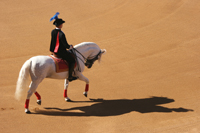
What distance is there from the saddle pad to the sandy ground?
1.35 m

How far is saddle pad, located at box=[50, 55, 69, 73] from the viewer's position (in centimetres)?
867

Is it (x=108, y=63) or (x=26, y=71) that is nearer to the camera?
(x=26, y=71)

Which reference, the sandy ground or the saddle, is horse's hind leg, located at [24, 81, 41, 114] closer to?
the sandy ground

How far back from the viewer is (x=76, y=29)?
15.6 meters

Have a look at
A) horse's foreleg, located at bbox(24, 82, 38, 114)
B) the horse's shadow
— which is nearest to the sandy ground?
the horse's shadow

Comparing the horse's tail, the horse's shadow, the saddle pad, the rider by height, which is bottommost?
the horse's shadow

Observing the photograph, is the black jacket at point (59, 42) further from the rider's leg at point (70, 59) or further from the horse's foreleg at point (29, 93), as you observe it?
the horse's foreleg at point (29, 93)

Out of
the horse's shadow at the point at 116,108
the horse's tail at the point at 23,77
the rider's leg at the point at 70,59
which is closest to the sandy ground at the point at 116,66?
the horse's shadow at the point at 116,108

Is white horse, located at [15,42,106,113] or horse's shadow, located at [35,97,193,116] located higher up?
white horse, located at [15,42,106,113]

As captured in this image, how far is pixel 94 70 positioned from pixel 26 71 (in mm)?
3953

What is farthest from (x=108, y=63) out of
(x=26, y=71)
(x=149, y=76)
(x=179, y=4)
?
(x=179, y=4)

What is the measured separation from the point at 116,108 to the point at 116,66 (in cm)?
309

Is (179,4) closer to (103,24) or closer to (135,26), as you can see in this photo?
(135,26)

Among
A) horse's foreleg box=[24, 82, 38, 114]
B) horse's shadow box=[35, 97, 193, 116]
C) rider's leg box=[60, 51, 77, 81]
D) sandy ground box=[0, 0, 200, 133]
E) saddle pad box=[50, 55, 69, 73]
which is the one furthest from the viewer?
horse's shadow box=[35, 97, 193, 116]
